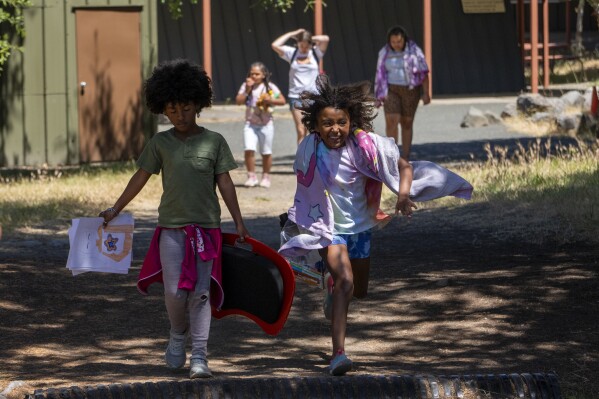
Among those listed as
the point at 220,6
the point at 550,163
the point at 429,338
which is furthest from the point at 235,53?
the point at 429,338

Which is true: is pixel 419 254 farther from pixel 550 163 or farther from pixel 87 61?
pixel 87 61

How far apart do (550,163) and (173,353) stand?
7.85 meters

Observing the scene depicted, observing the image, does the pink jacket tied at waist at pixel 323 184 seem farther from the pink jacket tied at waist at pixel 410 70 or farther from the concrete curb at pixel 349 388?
the pink jacket tied at waist at pixel 410 70

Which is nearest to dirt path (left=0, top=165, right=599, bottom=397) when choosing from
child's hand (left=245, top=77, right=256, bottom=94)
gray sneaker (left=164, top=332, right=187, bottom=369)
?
gray sneaker (left=164, top=332, right=187, bottom=369)

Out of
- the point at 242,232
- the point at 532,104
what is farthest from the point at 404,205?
the point at 532,104

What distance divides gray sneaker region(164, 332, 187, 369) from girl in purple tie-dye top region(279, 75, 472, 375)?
69 centimetres

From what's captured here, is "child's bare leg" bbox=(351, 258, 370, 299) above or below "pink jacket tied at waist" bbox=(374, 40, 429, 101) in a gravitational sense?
below

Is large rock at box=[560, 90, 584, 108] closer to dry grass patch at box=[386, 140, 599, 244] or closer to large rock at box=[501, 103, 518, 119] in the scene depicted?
large rock at box=[501, 103, 518, 119]

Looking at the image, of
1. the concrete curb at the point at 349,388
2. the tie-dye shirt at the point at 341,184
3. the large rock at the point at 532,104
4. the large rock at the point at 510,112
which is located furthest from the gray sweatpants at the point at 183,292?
the large rock at the point at 510,112

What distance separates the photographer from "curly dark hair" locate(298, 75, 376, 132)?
6.61m

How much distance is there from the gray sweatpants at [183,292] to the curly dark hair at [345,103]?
1007 millimetres

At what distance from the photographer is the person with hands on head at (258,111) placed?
44.3ft

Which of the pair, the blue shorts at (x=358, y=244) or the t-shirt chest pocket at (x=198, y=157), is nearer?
the t-shirt chest pocket at (x=198, y=157)

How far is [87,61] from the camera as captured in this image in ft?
51.4
